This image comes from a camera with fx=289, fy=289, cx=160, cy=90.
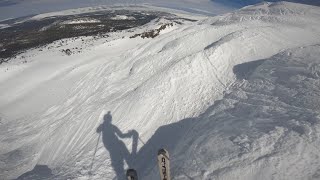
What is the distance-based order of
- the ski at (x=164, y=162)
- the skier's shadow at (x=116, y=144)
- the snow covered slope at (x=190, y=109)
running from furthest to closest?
the skier's shadow at (x=116, y=144)
the snow covered slope at (x=190, y=109)
the ski at (x=164, y=162)

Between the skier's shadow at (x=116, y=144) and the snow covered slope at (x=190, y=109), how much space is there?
3.4 inches

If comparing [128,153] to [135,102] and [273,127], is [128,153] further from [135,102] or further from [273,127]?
[273,127]

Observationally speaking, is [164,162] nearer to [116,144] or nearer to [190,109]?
[116,144]

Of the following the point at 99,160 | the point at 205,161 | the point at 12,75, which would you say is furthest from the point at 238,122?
the point at 12,75

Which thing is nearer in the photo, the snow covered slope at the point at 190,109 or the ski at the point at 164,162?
the ski at the point at 164,162

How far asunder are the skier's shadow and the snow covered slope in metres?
0.09

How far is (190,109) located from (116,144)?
409 centimetres

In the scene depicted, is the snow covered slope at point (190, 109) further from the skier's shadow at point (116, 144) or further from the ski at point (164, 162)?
the ski at point (164, 162)

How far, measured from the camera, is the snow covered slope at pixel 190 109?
29.1 ft

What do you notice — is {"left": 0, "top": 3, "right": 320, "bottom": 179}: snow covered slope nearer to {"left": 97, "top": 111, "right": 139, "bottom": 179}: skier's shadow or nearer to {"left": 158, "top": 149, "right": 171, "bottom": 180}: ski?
{"left": 97, "top": 111, "right": 139, "bottom": 179}: skier's shadow

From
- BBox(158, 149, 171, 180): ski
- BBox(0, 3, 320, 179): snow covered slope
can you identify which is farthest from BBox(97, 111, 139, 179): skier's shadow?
BBox(158, 149, 171, 180): ski

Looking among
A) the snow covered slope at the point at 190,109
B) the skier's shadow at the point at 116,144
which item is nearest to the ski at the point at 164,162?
the snow covered slope at the point at 190,109

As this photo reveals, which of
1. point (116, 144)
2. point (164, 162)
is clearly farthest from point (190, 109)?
point (164, 162)

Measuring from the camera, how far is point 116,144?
44.2ft
